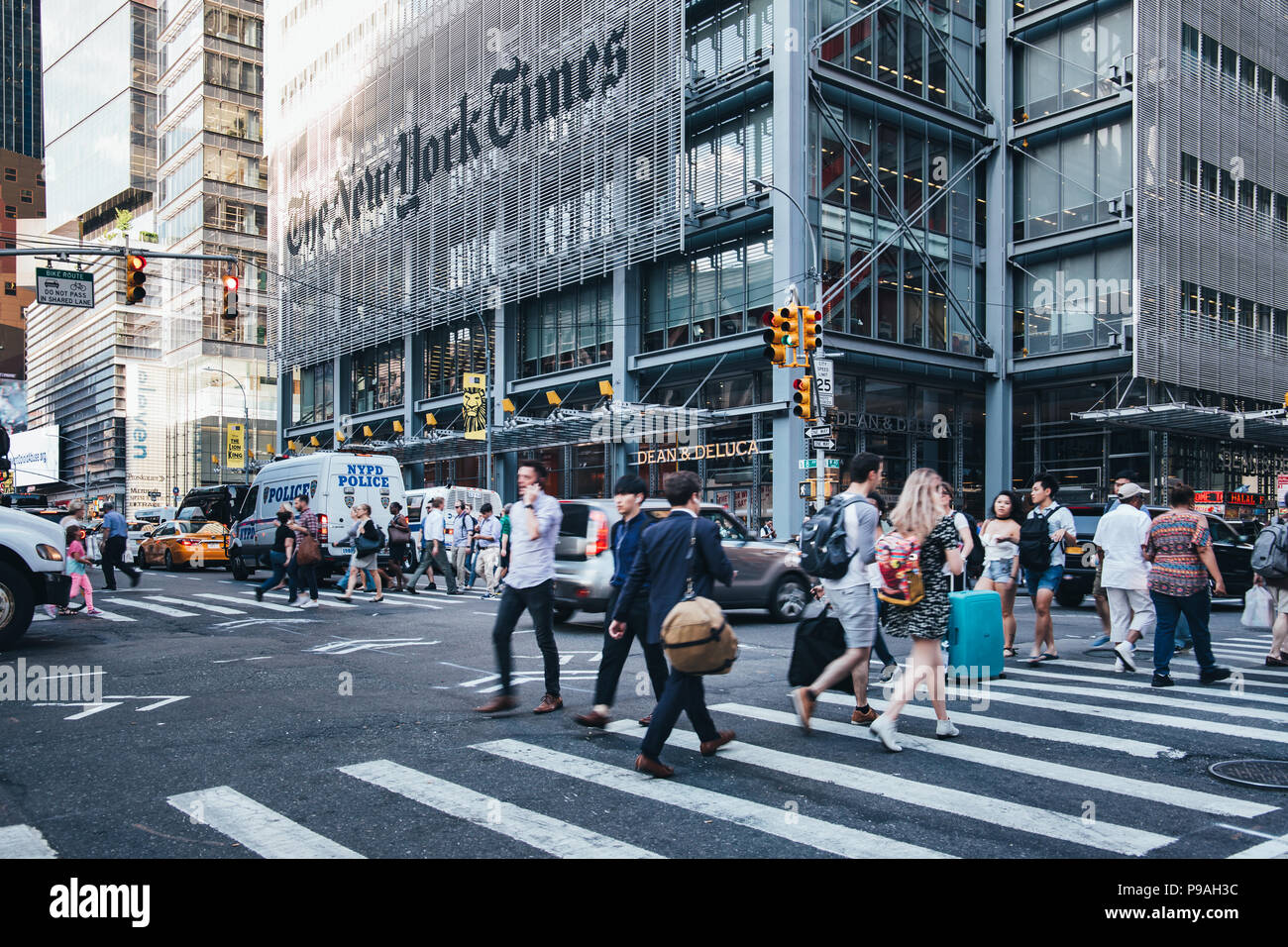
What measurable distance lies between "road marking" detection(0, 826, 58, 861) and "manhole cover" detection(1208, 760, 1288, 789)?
20.5 ft

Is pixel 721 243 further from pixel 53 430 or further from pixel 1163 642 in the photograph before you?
pixel 53 430

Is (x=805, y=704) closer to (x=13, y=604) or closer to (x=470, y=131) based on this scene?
(x=13, y=604)

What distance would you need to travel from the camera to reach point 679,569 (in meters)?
6.57

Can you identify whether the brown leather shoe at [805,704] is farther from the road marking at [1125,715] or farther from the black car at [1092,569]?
the black car at [1092,569]

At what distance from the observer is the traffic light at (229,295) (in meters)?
18.7

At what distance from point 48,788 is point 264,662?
195 inches

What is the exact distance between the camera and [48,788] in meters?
5.68

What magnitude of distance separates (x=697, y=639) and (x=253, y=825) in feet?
8.54

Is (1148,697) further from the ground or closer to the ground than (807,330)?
closer to the ground

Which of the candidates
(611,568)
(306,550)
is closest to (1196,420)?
(611,568)

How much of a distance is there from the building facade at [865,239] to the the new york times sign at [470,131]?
15cm

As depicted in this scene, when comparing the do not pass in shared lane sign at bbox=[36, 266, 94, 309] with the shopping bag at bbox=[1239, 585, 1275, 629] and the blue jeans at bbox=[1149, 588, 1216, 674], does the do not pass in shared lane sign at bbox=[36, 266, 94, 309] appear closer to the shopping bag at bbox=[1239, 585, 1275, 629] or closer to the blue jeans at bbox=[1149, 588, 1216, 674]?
the blue jeans at bbox=[1149, 588, 1216, 674]

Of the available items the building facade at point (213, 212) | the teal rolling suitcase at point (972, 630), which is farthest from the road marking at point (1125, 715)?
the building facade at point (213, 212)

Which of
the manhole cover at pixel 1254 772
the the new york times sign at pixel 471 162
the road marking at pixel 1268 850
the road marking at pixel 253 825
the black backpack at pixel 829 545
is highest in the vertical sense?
the the new york times sign at pixel 471 162
